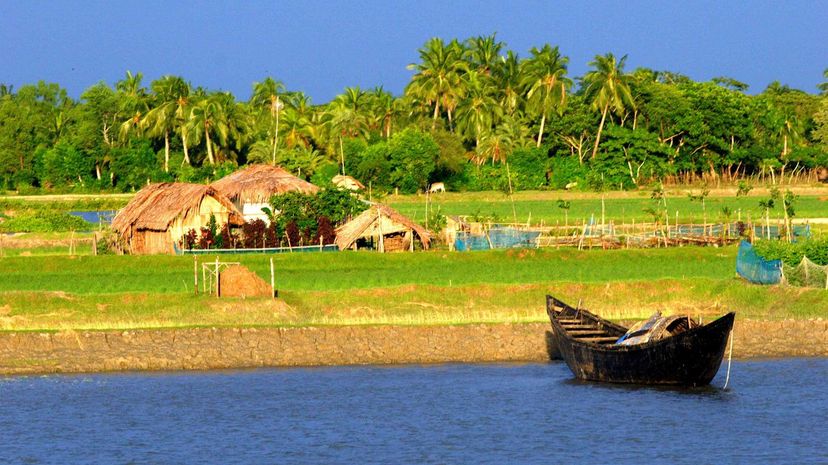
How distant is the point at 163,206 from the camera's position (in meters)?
49.6

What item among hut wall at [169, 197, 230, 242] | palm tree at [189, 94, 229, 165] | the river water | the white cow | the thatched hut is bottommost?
the river water

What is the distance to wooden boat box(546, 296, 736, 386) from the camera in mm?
24500

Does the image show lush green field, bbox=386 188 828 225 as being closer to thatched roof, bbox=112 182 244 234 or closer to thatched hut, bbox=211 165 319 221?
thatched hut, bbox=211 165 319 221

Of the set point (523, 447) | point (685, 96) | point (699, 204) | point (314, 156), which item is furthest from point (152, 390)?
point (685, 96)

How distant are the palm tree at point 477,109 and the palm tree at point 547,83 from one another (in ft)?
9.19

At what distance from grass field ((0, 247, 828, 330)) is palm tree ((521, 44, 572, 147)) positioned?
49.0 metres

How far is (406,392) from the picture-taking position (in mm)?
26203

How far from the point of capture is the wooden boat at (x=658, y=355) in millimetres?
24500

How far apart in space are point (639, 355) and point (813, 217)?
36.6m

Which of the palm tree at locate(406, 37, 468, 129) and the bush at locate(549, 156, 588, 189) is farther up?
the palm tree at locate(406, 37, 468, 129)

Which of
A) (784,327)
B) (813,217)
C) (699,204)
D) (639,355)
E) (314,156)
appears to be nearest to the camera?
(639,355)

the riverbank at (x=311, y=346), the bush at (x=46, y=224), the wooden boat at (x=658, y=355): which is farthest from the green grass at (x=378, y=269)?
the bush at (x=46, y=224)

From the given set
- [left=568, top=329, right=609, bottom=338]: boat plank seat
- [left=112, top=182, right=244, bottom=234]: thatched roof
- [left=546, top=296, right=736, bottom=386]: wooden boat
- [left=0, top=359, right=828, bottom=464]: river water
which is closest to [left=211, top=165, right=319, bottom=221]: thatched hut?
[left=112, top=182, right=244, bottom=234]: thatched roof

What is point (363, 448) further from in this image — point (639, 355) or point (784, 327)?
point (784, 327)
